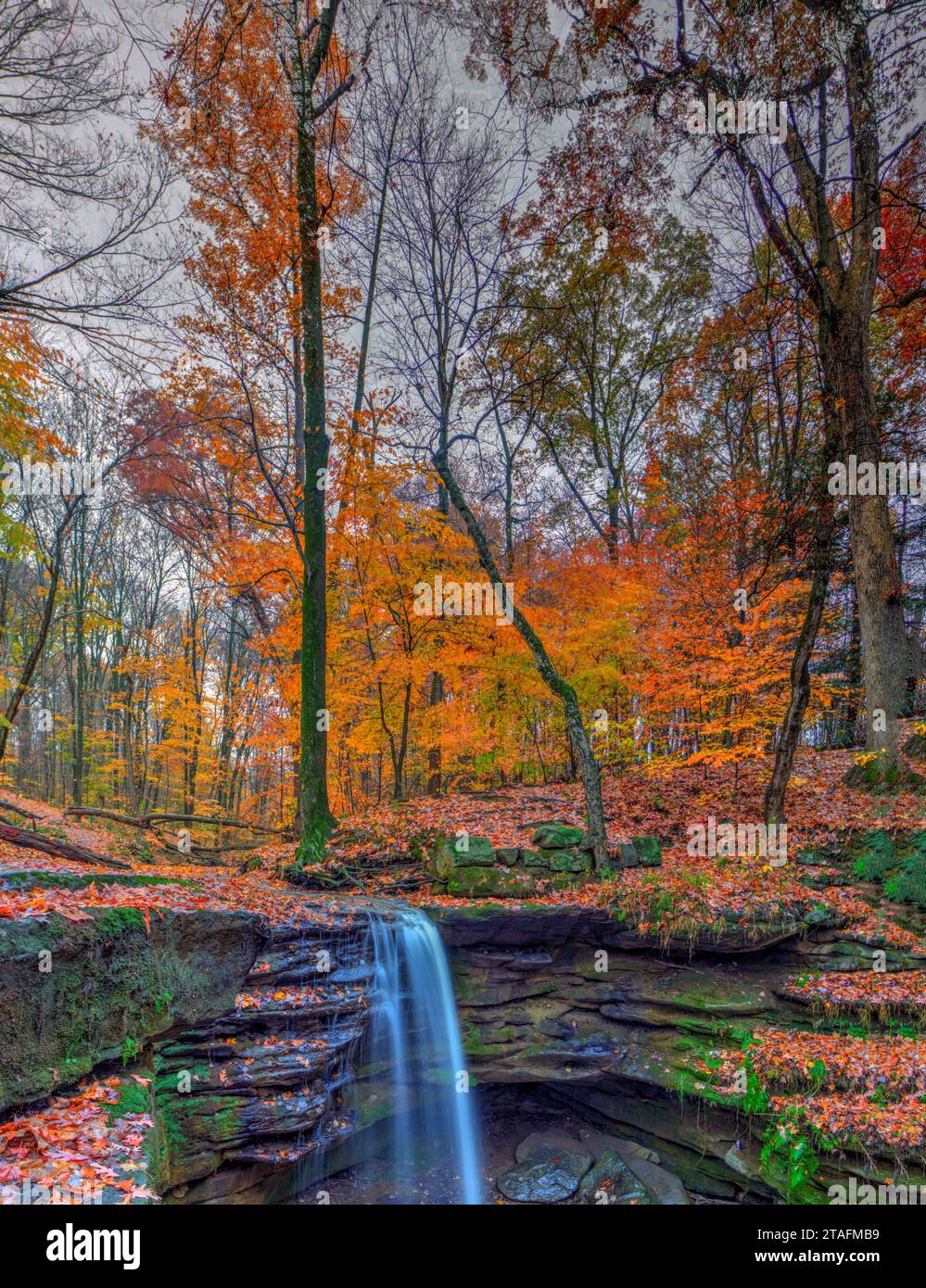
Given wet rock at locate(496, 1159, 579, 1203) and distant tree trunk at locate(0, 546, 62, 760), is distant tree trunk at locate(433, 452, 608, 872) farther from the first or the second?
distant tree trunk at locate(0, 546, 62, 760)

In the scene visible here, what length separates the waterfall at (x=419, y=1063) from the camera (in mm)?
5844

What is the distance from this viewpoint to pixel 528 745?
1507 cm

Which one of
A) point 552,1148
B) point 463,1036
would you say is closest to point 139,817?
point 463,1036

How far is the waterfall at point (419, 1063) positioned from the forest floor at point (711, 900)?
3.03 ft

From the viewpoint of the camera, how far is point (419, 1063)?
6.12 meters

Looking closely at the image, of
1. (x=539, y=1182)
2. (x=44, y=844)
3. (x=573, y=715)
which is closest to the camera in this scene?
(x=539, y=1182)

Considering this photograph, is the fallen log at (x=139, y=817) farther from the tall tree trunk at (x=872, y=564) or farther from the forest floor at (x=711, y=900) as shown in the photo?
the tall tree trunk at (x=872, y=564)

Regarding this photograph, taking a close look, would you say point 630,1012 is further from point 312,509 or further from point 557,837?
point 312,509

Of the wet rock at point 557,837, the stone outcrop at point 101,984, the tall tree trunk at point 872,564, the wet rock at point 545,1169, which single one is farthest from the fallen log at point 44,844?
the tall tree trunk at point 872,564

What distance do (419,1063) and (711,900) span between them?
12.3ft

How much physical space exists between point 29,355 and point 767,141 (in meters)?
10.7

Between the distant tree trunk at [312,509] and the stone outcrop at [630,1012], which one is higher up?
the distant tree trunk at [312,509]

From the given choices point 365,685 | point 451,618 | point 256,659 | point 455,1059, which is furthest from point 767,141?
point 256,659
